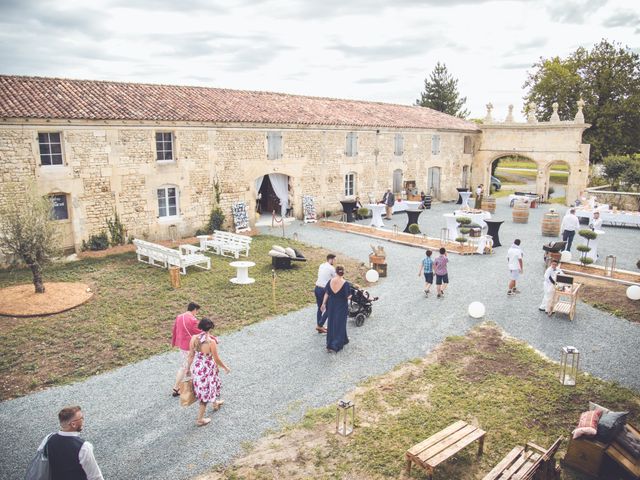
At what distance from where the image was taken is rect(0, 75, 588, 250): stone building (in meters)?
15.3

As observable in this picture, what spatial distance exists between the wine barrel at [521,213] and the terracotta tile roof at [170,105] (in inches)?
305

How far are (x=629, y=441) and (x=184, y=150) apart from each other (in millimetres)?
16585

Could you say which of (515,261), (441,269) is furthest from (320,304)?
(515,261)

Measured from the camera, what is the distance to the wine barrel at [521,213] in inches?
890

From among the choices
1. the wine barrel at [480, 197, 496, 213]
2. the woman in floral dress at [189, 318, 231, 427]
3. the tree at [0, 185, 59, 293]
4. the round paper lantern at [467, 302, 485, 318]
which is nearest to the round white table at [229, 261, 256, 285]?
the tree at [0, 185, 59, 293]

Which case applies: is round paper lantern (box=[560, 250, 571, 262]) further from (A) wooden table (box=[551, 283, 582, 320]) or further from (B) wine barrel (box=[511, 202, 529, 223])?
(B) wine barrel (box=[511, 202, 529, 223])

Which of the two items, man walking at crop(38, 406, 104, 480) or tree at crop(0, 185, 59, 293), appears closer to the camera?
man walking at crop(38, 406, 104, 480)

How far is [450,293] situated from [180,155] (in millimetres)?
11620

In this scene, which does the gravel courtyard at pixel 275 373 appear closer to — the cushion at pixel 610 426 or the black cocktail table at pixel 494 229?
the cushion at pixel 610 426

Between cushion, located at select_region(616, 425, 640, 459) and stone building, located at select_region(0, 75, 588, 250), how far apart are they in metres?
15.2

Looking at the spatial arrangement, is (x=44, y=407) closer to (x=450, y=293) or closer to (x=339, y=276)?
(x=339, y=276)

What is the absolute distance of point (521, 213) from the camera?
22.6 metres

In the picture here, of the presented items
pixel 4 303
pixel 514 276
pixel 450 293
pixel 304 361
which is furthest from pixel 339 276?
pixel 4 303

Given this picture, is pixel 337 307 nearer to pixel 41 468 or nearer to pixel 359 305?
pixel 359 305
